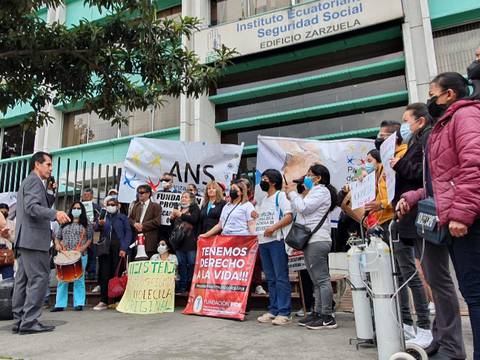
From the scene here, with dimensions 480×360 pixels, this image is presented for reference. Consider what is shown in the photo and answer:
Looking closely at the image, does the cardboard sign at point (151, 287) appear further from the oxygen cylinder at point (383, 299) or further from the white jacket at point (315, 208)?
the oxygen cylinder at point (383, 299)

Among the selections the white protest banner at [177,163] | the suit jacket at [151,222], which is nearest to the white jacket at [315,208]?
the suit jacket at [151,222]

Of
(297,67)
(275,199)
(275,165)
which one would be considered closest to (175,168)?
(275,165)

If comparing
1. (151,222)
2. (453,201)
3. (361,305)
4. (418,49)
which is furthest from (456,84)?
(418,49)

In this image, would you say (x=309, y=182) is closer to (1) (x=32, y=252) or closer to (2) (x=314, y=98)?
(1) (x=32, y=252)

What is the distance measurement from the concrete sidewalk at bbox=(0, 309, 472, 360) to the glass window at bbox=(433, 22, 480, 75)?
6788 millimetres

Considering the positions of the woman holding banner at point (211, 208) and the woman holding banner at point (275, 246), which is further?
the woman holding banner at point (211, 208)

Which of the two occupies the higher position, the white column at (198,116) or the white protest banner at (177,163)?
the white column at (198,116)

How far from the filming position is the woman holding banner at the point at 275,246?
490 cm

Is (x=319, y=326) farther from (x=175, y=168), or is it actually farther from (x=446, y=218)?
(x=175, y=168)

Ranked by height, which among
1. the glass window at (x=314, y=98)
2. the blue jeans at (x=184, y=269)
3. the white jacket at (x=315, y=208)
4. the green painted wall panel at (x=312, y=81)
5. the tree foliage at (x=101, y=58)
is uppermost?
the green painted wall panel at (x=312, y=81)

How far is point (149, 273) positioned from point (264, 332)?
2.21m

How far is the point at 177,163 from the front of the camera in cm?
871

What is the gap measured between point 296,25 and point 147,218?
663cm

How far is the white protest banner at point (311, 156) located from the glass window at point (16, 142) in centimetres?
1079
